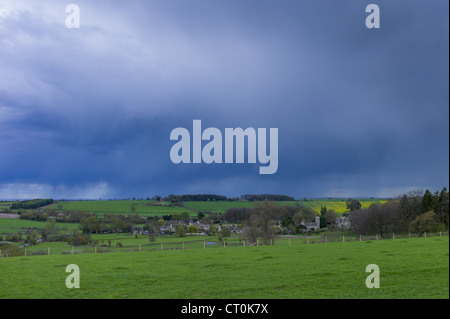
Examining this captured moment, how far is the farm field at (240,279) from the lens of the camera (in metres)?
16.8

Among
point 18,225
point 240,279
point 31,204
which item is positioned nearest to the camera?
point 240,279

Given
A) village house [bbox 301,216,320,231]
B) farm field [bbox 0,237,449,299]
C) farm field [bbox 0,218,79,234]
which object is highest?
farm field [bbox 0,237,449,299]

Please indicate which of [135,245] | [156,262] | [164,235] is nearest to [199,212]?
[164,235]

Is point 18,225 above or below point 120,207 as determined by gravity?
below

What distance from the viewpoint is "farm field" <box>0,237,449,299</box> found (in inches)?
663

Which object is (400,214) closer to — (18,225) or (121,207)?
(121,207)

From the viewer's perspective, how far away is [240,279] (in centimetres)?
2022

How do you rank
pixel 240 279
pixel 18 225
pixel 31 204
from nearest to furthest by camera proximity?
pixel 240 279, pixel 18 225, pixel 31 204

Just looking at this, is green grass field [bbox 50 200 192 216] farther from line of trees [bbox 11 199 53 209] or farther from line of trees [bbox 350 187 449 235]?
line of trees [bbox 350 187 449 235]

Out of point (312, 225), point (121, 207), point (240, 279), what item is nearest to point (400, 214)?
point (312, 225)

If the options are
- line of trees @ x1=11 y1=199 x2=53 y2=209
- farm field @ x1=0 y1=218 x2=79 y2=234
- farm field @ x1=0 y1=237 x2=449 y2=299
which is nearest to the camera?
farm field @ x1=0 y1=237 x2=449 y2=299

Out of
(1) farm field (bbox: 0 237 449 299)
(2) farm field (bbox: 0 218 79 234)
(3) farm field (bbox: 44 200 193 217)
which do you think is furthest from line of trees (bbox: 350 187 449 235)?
(2) farm field (bbox: 0 218 79 234)

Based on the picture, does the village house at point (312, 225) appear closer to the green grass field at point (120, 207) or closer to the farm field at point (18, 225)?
the green grass field at point (120, 207)
